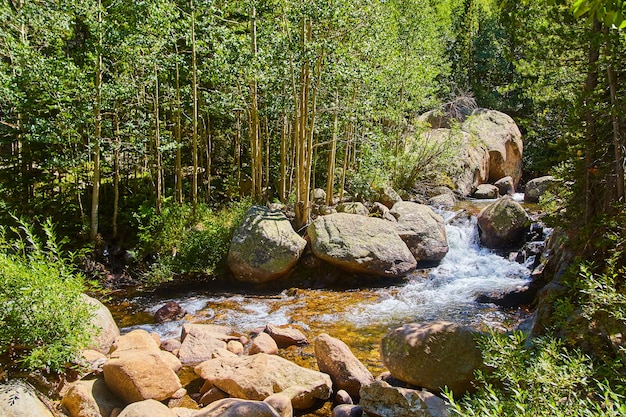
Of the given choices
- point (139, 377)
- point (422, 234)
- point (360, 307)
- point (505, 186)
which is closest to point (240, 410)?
point (139, 377)

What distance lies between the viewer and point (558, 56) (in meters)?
5.83

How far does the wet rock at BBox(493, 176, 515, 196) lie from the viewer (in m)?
18.8

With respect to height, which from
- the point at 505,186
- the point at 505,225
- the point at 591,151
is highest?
the point at 591,151

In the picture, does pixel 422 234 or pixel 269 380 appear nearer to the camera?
pixel 269 380

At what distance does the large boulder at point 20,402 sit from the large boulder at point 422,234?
26.6ft

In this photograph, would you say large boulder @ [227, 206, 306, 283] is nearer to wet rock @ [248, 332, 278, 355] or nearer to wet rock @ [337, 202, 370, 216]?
wet rock @ [337, 202, 370, 216]

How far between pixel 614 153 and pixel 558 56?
1.41 meters

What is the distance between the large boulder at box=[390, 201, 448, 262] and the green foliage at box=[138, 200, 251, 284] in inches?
158

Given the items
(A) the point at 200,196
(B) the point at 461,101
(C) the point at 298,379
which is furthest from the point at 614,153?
(B) the point at 461,101

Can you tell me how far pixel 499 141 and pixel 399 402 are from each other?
57.7ft

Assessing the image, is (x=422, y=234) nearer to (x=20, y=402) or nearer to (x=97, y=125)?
(x=97, y=125)

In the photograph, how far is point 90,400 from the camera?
488cm

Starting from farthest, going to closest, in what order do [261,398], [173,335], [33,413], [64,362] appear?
1. [173,335]
2. [261,398]
3. [64,362]
4. [33,413]

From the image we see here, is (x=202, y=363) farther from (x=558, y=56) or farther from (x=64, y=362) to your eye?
(x=558, y=56)
